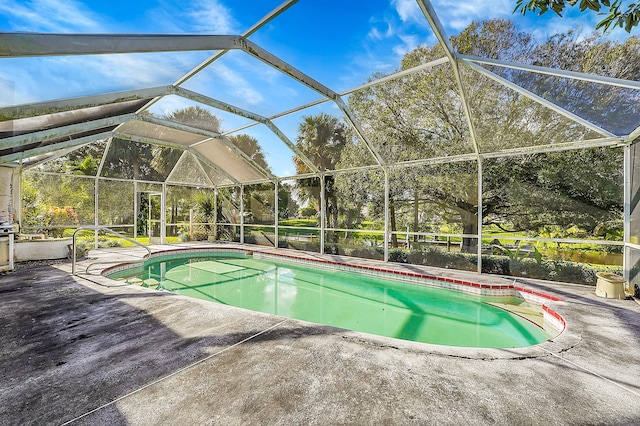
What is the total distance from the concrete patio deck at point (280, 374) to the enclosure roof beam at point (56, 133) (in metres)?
2.19

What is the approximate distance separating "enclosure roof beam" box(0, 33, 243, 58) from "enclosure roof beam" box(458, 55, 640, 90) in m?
3.76

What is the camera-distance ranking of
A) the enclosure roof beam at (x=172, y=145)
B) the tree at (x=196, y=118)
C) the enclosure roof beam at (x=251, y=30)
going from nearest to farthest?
the enclosure roof beam at (x=251, y=30) < the tree at (x=196, y=118) < the enclosure roof beam at (x=172, y=145)

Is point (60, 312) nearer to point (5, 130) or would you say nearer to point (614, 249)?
point (5, 130)

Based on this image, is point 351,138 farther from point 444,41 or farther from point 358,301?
point 358,301

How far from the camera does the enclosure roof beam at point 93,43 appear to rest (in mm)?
1797

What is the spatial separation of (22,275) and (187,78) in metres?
4.93

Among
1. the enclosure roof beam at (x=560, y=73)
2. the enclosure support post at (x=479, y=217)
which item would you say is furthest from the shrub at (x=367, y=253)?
the enclosure roof beam at (x=560, y=73)

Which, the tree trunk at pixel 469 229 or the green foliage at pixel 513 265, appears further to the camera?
the tree trunk at pixel 469 229

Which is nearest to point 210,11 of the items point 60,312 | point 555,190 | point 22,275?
point 60,312

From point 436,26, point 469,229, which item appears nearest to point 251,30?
point 436,26

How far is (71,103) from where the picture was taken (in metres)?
3.52

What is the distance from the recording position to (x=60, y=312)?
3406mm

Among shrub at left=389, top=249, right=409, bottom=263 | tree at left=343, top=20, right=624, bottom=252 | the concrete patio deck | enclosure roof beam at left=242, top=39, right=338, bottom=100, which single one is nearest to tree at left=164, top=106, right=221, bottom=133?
enclosure roof beam at left=242, top=39, right=338, bottom=100

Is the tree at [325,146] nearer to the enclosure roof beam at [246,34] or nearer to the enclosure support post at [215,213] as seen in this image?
the enclosure roof beam at [246,34]
